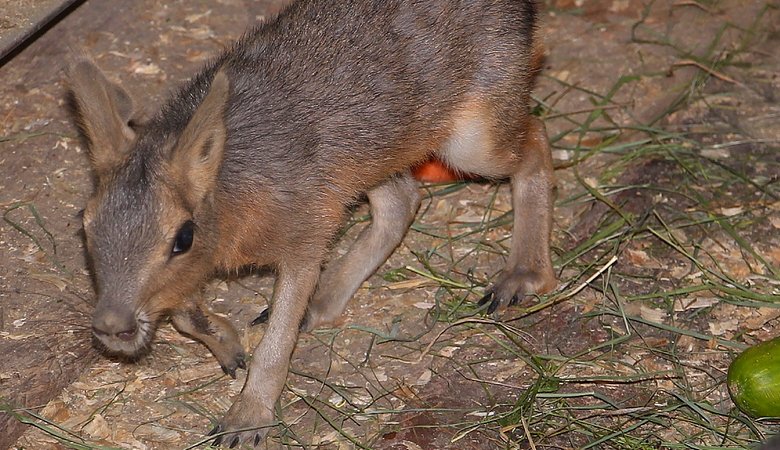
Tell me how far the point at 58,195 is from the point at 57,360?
122 cm

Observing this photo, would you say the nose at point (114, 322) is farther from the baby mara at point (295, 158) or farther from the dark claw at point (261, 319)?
the dark claw at point (261, 319)

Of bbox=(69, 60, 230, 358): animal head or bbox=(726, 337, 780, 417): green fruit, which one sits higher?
bbox=(69, 60, 230, 358): animal head

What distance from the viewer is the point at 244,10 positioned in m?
8.20

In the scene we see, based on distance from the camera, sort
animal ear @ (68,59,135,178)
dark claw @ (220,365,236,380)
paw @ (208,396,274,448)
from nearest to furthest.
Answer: animal ear @ (68,59,135,178), paw @ (208,396,274,448), dark claw @ (220,365,236,380)

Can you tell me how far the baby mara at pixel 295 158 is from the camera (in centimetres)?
509

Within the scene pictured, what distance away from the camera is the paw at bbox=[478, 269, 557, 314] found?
250 inches

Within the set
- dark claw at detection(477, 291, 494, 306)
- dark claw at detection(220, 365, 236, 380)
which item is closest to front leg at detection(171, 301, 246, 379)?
dark claw at detection(220, 365, 236, 380)

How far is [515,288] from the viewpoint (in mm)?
6348

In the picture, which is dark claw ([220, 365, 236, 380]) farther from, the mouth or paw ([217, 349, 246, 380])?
the mouth

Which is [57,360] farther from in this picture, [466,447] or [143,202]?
[466,447]

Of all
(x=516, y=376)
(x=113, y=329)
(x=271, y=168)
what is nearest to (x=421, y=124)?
(x=271, y=168)

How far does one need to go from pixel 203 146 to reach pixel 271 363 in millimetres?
1078

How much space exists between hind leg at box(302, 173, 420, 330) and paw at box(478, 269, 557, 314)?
1.90 feet

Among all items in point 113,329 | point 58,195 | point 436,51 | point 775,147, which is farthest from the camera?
point 775,147
